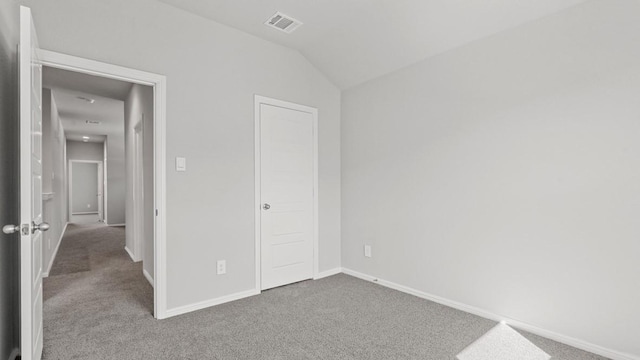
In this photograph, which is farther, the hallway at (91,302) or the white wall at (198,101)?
the white wall at (198,101)

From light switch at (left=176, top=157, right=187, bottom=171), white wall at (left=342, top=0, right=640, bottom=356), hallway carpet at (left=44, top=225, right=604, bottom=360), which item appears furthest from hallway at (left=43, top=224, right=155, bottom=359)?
white wall at (left=342, top=0, right=640, bottom=356)

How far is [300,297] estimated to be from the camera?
10.2ft

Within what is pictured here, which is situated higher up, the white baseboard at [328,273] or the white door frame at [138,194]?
the white door frame at [138,194]

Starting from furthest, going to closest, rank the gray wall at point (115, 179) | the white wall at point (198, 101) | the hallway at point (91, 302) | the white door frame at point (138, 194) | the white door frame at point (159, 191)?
the gray wall at point (115, 179), the white door frame at point (138, 194), the white door frame at point (159, 191), the white wall at point (198, 101), the hallway at point (91, 302)

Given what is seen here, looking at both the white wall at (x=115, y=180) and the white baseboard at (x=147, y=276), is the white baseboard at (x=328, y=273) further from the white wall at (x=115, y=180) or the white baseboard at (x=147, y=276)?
the white wall at (x=115, y=180)

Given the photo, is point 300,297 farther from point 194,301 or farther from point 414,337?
point 414,337

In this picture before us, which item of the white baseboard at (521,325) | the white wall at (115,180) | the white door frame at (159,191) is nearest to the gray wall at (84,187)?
the white wall at (115,180)

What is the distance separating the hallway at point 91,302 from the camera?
2.25 metres

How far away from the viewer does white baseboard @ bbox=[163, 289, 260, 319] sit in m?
2.69

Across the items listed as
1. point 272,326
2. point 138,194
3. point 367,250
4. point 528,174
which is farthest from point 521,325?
point 138,194

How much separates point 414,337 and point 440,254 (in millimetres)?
941

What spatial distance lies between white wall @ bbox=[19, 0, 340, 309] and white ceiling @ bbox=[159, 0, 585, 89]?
0.24m

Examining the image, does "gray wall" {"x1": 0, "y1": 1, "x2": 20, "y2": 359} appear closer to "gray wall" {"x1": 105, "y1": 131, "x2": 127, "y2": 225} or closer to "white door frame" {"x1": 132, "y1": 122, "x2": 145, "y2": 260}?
"white door frame" {"x1": 132, "y1": 122, "x2": 145, "y2": 260}

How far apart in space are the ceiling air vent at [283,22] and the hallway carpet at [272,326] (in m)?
2.68
